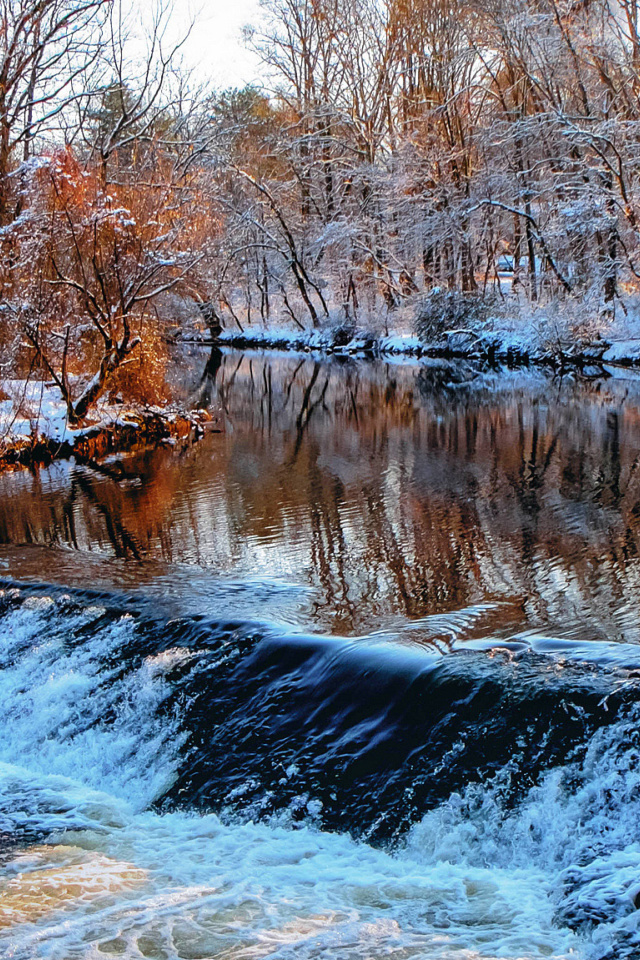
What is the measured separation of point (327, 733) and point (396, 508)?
563cm

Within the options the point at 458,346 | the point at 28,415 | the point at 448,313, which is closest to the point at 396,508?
the point at 28,415

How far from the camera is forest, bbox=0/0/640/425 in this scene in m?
16.7

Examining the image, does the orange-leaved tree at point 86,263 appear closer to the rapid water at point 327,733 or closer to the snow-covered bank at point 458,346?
the rapid water at point 327,733

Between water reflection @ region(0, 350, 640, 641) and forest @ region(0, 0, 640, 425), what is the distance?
10.6 feet

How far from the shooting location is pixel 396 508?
37.4ft

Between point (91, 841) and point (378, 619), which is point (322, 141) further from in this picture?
point (91, 841)

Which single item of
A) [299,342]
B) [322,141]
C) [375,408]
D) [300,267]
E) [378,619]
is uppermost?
[322,141]

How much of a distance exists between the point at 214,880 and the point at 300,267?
33.6 meters

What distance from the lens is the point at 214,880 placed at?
5.03m

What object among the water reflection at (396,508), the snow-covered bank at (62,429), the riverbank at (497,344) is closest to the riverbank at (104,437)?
the snow-covered bank at (62,429)

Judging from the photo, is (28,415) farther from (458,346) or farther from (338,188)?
(338,188)

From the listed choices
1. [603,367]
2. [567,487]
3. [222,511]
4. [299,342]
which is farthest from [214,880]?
[299,342]

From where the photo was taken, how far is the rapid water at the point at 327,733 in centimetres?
462

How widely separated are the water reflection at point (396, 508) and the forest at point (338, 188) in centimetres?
324
